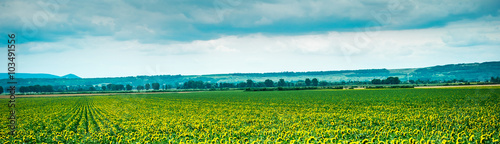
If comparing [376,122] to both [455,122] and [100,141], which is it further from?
[100,141]

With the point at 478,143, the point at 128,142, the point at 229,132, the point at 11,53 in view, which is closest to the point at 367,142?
the point at 478,143

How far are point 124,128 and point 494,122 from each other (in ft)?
78.9

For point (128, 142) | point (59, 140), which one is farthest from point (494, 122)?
point (59, 140)

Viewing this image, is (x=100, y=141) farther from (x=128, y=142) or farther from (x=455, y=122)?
(x=455, y=122)

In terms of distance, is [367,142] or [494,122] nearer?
[367,142]

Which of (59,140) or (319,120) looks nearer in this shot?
(59,140)

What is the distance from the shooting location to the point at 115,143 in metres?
17.3

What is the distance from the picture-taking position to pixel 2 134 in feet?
73.0

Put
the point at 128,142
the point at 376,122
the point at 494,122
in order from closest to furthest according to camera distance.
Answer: the point at 128,142 → the point at 494,122 → the point at 376,122

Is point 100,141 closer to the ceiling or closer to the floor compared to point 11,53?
closer to the floor

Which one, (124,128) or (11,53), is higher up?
(11,53)

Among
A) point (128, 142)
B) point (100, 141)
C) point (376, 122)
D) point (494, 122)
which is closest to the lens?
point (128, 142)

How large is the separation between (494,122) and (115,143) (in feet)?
73.5

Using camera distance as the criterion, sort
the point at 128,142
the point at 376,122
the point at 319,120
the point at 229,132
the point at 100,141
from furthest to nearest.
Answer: the point at 319,120 < the point at 376,122 < the point at 229,132 < the point at 100,141 < the point at 128,142
